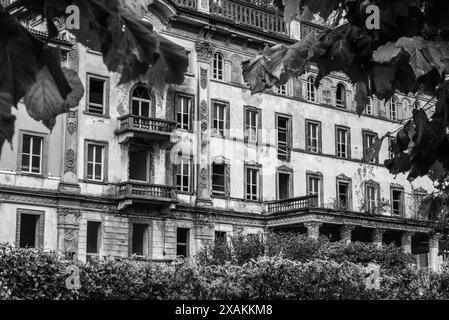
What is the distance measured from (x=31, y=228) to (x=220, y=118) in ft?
38.4

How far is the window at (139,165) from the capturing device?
3656 centimetres

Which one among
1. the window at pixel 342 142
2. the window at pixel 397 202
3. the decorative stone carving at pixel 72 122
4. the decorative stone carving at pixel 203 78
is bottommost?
the window at pixel 397 202

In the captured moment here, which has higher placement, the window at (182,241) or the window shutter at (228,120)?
the window shutter at (228,120)

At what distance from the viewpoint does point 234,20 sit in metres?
41.5

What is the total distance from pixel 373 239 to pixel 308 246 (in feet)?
36.9

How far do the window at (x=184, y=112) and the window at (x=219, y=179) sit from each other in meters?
2.55

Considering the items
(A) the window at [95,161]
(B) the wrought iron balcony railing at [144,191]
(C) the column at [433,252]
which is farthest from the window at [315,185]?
(A) the window at [95,161]

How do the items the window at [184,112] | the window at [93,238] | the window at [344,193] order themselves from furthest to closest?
the window at [344,193], the window at [184,112], the window at [93,238]

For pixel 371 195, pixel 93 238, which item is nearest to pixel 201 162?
pixel 93 238

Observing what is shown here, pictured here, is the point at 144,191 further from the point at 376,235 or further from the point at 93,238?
the point at 376,235

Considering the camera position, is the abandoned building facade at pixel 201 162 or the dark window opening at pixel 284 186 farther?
the dark window opening at pixel 284 186

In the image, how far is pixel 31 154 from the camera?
3278 cm

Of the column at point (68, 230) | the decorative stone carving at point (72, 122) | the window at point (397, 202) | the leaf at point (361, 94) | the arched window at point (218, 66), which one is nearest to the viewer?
the leaf at point (361, 94)

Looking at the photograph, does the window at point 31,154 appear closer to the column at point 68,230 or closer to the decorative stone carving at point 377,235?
the column at point 68,230
